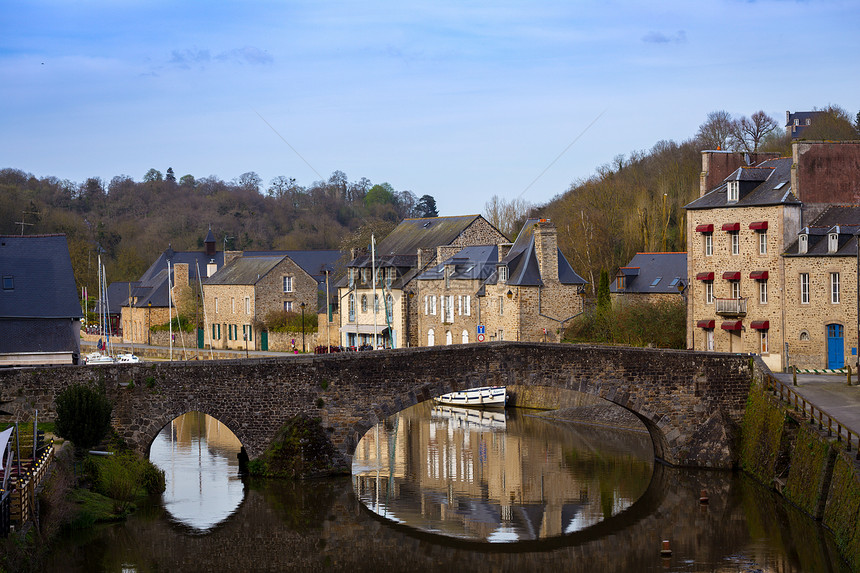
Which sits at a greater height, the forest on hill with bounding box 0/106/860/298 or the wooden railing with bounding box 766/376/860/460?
the forest on hill with bounding box 0/106/860/298

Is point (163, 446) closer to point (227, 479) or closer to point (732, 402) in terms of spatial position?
point (227, 479)

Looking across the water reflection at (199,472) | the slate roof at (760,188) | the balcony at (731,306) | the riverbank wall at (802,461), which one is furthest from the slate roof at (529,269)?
the riverbank wall at (802,461)

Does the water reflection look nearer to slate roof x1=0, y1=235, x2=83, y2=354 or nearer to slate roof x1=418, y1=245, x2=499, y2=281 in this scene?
slate roof x1=0, y1=235, x2=83, y2=354

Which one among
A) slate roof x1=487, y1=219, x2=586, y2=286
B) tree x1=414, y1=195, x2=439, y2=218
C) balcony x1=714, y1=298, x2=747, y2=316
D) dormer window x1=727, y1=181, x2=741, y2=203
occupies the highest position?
tree x1=414, y1=195, x2=439, y2=218

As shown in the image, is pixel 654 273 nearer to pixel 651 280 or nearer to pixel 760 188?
pixel 651 280

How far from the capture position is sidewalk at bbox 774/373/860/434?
911 inches

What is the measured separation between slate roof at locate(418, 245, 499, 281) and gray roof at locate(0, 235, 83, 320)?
1958cm

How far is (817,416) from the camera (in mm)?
23062

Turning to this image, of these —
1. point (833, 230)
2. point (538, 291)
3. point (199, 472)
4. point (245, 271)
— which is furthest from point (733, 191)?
point (245, 271)

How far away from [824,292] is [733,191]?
15.4ft

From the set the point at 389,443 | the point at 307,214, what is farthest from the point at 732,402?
the point at 307,214

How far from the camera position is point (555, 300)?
137ft

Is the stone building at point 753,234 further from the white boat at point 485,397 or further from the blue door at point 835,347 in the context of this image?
the white boat at point 485,397

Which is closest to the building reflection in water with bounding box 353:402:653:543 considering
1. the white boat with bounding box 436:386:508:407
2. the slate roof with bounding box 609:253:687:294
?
the white boat with bounding box 436:386:508:407
